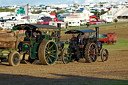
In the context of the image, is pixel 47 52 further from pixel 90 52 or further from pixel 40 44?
pixel 90 52

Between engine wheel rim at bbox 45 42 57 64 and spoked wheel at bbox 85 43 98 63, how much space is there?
6.09ft

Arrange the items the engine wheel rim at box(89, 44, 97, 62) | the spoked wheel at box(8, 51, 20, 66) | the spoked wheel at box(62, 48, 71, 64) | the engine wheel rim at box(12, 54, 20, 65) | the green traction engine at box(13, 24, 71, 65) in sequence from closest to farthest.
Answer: the spoked wheel at box(8, 51, 20, 66) → the engine wheel rim at box(12, 54, 20, 65) → the green traction engine at box(13, 24, 71, 65) → the spoked wheel at box(62, 48, 71, 64) → the engine wheel rim at box(89, 44, 97, 62)

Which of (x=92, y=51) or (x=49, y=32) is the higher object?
(x=49, y=32)

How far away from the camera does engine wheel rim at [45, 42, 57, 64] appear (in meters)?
16.1

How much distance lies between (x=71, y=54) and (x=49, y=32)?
1.75 metres

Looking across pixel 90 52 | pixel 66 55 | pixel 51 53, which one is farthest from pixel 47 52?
pixel 90 52

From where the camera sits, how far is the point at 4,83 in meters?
9.75

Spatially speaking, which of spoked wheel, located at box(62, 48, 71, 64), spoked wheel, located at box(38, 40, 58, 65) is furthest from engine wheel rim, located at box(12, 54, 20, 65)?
spoked wheel, located at box(62, 48, 71, 64)

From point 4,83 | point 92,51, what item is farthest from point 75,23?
point 4,83

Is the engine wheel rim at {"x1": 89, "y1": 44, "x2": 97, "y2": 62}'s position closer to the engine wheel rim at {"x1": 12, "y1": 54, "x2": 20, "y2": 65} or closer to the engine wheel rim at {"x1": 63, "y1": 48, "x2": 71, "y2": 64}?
the engine wheel rim at {"x1": 63, "y1": 48, "x2": 71, "y2": 64}

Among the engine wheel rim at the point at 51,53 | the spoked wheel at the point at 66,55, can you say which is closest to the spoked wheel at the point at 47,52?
the engine wheel rim at the point at 51,53

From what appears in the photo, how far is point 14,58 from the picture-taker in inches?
598

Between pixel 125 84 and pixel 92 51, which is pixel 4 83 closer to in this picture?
pixel 125 84

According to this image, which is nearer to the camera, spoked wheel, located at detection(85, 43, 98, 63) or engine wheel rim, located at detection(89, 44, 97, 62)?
spoked wheel, located at detection(85, 43, 98, 63)
